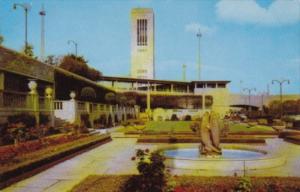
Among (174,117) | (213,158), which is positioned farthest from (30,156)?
(174,117)

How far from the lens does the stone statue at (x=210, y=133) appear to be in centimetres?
1357

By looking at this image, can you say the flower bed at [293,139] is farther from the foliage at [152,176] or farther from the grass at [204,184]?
the foliage at [152,176]

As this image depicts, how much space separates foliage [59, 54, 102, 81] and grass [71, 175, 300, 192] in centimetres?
5275

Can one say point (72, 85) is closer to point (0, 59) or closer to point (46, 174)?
point (0, 59)

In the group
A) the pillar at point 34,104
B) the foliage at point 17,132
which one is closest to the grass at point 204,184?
the foliage at point 17,132

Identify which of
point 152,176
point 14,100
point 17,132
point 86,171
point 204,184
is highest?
point 14,100

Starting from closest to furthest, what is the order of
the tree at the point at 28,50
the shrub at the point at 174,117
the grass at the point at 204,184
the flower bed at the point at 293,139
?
1. the grass at the point at 204,184
2. the flower bed at the point at 293,139
3. the tree at the point at 28,50
4. the shrub at the point at 174,117

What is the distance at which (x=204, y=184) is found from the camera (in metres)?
9.38

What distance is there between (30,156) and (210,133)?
568 centimetres

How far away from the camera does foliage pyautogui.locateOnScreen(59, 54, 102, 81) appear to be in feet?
204

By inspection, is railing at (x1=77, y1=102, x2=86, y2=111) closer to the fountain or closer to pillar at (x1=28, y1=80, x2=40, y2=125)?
pillar at (x1=28, y1=80, x2=40, y2=125)

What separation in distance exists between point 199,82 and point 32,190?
80.8m

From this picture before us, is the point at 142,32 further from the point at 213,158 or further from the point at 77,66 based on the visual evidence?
the point at 213,158

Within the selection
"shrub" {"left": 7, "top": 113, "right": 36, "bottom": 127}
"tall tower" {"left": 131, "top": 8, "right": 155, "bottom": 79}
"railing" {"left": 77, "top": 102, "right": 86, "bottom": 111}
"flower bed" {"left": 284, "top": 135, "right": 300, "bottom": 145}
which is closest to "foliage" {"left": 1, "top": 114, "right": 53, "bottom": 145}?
"shrub" {"left": 7, "top": 113, "right": 36, "bottom": 127}
